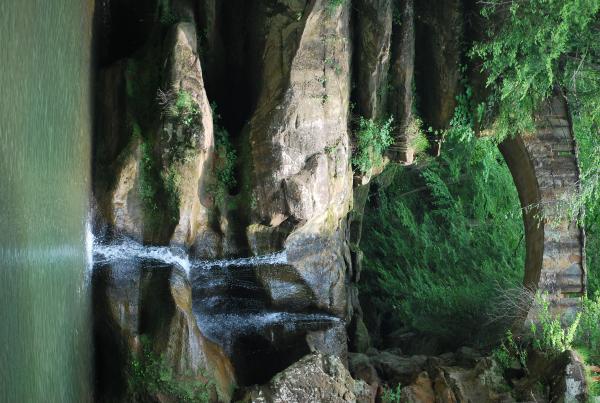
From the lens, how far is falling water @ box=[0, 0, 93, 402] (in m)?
5.73

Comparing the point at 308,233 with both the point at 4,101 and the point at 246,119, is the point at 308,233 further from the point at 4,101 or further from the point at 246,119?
the point at 4,101

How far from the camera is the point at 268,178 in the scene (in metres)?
8.34

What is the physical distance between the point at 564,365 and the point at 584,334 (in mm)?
1228

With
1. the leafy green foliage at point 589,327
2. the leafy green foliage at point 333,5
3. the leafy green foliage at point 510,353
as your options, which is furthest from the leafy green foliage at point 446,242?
the leafy green foliage at point 333,5

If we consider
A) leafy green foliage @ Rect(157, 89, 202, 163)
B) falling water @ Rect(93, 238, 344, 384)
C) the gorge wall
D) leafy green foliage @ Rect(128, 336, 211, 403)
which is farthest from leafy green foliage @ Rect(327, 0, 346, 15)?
leafy green foliage @ Rect(128, 336, 211, 403)

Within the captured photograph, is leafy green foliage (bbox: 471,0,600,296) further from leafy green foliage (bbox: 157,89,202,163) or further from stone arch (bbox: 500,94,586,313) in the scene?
leafy green foliage (bbox: 157,89,202,163)

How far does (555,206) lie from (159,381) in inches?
229

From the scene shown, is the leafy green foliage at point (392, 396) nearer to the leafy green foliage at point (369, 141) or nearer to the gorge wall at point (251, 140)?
the gorge wall at point (251, 140)

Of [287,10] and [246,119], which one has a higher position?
[287,10]

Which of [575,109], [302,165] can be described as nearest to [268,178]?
[302,165]

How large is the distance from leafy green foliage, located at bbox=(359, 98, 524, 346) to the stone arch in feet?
4.00

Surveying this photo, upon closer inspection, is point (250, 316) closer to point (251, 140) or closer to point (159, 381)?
point (159, 381)

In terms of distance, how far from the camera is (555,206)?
9.69 metres

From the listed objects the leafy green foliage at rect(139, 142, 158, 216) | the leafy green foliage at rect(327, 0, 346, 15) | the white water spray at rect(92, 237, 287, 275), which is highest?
the leafy green foliage at rect(327, 0, 346, 15)
